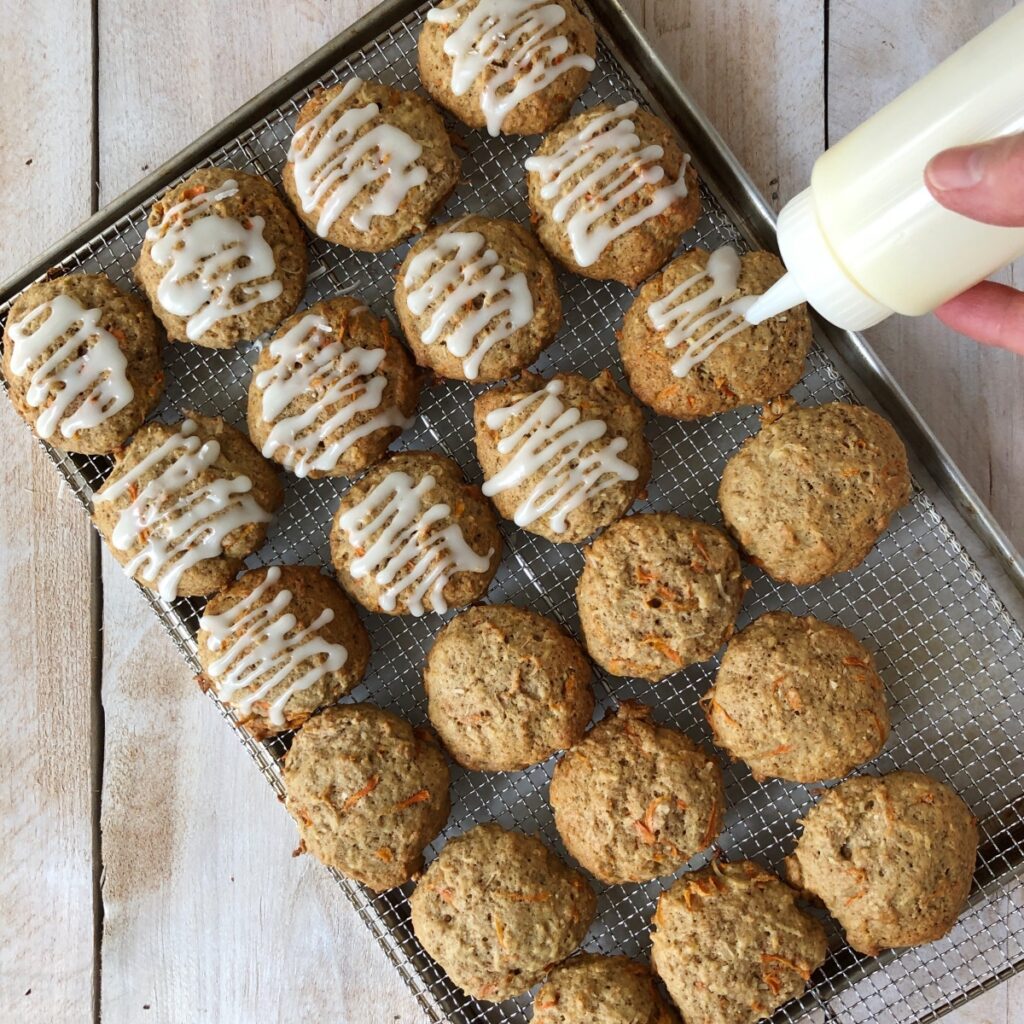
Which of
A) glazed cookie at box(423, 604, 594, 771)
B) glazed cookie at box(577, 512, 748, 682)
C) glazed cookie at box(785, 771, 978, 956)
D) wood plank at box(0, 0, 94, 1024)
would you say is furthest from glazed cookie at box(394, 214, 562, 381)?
glazed cookie at box(785, 771, 978, 956)

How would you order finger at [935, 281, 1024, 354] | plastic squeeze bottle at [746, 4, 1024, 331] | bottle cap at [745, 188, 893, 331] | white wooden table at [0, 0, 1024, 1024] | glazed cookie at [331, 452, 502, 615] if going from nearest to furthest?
plastic squeeze bottle at [746, 4, 1024, 331] < bottle cap at [745, 188, 893, 331] < finger at [935, 281, 1024, 354] < glazed cookie at [331, 452, 502, 615] < white wooden table at [0, 0, 1024, 1024]

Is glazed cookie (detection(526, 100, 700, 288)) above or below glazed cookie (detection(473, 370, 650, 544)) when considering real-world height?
above

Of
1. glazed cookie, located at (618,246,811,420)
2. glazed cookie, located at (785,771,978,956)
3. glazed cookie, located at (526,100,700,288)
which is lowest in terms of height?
glazed cookie, located at (785,771,978,956)

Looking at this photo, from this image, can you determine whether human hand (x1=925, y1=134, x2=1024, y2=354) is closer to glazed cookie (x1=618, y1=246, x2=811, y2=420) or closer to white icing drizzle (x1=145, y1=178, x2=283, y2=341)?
glazed cookie (x1=618, y1=246, x2=811, y2=420)

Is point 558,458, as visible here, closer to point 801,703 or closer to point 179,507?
point 801,703

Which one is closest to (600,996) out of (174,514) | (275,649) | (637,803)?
(637,803)

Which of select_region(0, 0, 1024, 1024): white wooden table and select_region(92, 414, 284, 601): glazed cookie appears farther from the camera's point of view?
select_region(0, 0, 1024, 1024): white wooden table

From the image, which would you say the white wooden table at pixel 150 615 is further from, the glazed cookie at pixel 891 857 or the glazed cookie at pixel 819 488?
the glazed cookie at pixel 891 857

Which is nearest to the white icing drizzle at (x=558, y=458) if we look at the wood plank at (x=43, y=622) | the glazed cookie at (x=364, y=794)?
the glazed cookie at (x=364, y=794)
